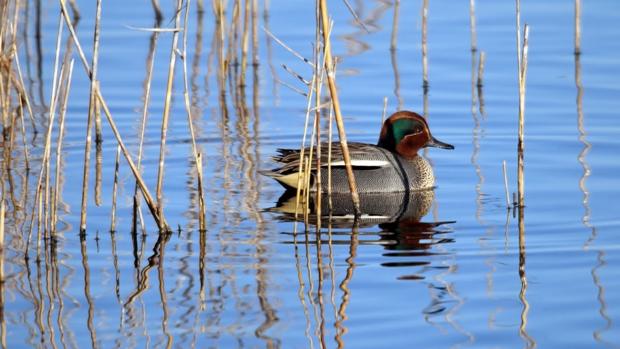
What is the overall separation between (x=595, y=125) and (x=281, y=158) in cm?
316

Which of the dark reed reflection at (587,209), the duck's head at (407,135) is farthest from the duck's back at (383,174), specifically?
the dark reed reflection at (587,209)

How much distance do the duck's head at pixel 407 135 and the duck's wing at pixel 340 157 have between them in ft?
0.79

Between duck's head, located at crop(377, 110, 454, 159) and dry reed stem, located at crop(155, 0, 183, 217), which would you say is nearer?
dry reed stem, located at crop(155, 0, 183, 217)

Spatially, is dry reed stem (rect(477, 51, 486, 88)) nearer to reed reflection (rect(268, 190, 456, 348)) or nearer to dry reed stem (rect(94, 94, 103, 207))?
reed reflection (rect(268, 190, 456, 348))

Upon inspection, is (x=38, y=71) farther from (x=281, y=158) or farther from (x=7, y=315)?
(x=7, y=315)

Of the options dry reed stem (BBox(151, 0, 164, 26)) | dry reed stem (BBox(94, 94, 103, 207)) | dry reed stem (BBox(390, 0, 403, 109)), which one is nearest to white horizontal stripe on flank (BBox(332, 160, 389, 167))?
dry reed stem (BBox(94, 94, 103, 207))

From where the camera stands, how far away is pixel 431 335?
6566mm

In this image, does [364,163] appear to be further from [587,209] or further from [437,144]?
[587,209]

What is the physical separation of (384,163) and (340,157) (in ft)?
1.58

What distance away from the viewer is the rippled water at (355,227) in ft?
22.3

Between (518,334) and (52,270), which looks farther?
(52,270)

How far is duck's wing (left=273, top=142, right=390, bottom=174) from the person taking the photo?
1007 cm

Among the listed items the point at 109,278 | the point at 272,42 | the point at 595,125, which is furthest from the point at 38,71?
the point at 109,278

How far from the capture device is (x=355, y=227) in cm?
892
